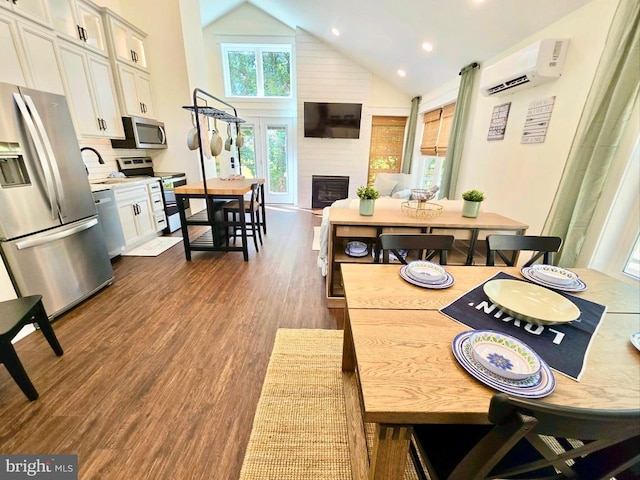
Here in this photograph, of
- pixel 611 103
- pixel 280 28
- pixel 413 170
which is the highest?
pixel 280 28

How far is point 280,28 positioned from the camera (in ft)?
18.2

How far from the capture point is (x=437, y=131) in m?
4.55

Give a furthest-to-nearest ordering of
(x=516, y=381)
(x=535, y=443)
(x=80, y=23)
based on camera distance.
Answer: (x=80, y=23) < (x=516, y=381) < (x=535, y=443)

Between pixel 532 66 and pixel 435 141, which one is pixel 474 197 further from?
pixel 435 141

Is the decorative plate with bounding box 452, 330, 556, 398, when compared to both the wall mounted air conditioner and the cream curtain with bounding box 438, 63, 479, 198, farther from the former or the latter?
the cream curtain with bounding box 438, 63, 479, 198

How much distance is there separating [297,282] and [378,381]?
7.12 feet

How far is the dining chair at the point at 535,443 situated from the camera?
1.78 feet

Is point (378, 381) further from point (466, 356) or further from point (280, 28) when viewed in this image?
point (280, 28)

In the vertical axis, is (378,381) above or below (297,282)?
above

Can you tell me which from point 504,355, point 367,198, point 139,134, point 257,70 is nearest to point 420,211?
point 367,198

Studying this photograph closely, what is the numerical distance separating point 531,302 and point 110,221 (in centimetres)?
399

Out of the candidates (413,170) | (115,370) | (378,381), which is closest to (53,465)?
(115,370)

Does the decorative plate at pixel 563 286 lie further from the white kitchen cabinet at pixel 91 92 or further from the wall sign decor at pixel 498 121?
the white kitchen cabinet at pixel 91 92

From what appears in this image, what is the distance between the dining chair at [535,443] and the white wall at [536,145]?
2085 millimetres
